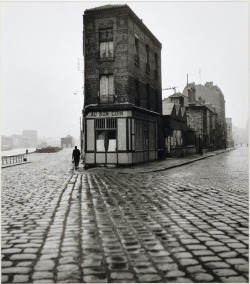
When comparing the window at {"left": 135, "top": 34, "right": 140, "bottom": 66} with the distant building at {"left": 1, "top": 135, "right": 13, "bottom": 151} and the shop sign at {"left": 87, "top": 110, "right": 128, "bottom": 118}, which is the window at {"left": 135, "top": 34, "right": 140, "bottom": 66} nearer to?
the shop sign at {"left": 87, "top": 110, "right": 128, "bottom": 118}

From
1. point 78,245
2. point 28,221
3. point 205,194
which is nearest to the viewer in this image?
point 78,245

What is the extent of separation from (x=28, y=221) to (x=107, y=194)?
12.0ft

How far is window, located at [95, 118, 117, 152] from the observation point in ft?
72.8

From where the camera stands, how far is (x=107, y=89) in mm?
22609

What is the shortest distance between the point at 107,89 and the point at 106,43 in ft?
10.3

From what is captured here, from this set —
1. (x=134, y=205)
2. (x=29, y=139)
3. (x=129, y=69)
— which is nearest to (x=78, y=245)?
(x=134, y=205)

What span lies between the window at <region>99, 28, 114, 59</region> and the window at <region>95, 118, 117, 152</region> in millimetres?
4449

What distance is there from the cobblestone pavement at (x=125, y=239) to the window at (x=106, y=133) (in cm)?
1283

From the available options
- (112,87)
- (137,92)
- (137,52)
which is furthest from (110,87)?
(137,52)

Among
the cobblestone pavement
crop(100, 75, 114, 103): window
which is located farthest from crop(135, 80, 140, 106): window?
the cobblestone pavement

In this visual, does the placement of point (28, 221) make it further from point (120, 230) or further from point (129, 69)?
point (129, 69)

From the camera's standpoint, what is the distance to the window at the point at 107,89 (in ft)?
73.8

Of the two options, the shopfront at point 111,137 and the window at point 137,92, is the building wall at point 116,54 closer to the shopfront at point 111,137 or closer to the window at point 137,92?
the window at point 137,92

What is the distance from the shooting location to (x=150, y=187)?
11555 mm
